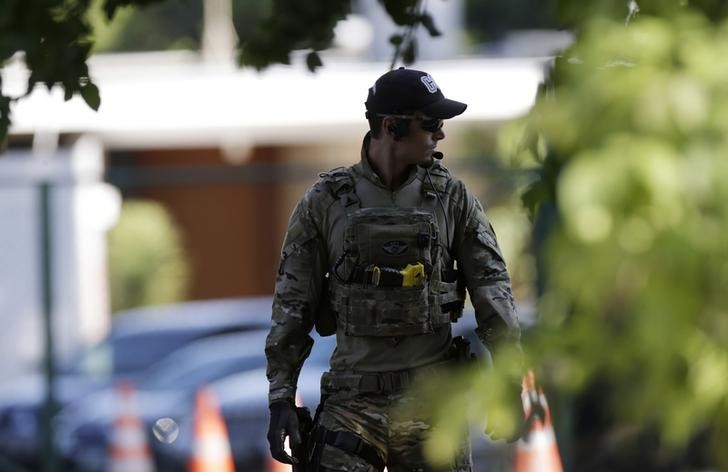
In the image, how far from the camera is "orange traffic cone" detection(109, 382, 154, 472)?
29.2ft

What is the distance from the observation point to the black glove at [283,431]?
414 cm

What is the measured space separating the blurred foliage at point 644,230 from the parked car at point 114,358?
7.49 meters

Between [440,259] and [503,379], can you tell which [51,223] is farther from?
[503,379]

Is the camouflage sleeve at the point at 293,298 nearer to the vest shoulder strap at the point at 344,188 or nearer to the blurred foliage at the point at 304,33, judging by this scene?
the vest shoulder strap at the point at 344,188

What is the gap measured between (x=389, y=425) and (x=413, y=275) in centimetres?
43

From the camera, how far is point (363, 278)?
4184 mm

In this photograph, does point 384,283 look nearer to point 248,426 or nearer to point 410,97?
point 410,97

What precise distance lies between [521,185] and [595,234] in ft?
22.9

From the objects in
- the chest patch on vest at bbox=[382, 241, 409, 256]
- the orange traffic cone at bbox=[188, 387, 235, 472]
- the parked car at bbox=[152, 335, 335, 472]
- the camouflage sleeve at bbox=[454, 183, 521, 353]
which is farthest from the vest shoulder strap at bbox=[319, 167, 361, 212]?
the parked car at bbox=[152, 335, 335, 472]

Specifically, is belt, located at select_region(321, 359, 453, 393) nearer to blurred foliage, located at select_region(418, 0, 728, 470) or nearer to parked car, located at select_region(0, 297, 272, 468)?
blurred foliage, located at select_region(418, 0, 728, 470)

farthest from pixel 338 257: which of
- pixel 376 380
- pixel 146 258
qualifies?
pixel 146 258

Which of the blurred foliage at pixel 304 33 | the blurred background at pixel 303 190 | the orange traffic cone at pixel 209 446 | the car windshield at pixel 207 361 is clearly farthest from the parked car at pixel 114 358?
the blurred foliage at pixel 304 33

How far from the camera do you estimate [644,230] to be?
157cm

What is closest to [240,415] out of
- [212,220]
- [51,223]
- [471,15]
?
[51,223]
